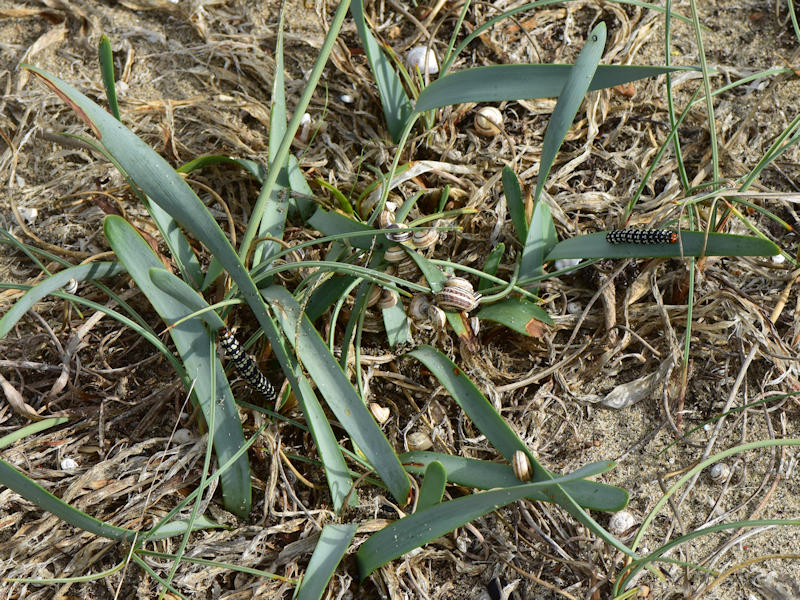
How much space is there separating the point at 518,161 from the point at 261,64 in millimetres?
728

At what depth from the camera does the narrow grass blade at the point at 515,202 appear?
1.47 meters

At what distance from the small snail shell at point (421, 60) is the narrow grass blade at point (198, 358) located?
0.89 meters

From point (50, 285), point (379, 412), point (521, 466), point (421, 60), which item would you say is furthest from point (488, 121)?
→ point (50, 285)

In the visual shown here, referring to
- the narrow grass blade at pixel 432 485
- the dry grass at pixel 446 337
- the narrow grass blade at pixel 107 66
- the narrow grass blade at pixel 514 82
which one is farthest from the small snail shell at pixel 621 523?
the narrow grass blade at pixel 107 66

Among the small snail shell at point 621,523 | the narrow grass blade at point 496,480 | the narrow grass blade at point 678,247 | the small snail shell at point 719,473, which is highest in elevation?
the narrow grass blade at point 678,247

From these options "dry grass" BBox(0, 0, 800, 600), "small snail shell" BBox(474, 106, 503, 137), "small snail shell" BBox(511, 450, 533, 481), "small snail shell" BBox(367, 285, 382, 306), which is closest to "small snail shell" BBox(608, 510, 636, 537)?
"dry grass" BBox(0, 0, 800, 600)

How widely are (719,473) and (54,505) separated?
126 cm

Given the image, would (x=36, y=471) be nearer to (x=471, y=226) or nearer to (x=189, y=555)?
(x=189, y=555)

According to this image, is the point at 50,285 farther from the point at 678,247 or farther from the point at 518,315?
the point at 678,247

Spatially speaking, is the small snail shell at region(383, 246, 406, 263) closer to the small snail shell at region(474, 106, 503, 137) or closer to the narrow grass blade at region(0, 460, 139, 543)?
the small snail shell at region(474, 106, 503, 137)

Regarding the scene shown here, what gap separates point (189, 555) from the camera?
4.28 feet

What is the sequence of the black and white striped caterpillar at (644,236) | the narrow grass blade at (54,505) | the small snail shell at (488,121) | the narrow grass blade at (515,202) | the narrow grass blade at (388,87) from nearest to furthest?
1. the narrow grass blade at (54,505)
2. the black and white striped caterpillar at (644,236)
3. the narrow grass blade at (515,202)
4. the narrow grass blade at (388,87)
5. the small snail shell at (488,121)

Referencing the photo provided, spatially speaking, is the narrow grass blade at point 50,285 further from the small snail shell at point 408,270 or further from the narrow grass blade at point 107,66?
the small snail shell at point 408,270

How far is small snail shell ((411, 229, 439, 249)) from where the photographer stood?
4.52ft
